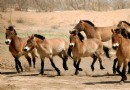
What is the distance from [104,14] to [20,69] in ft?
95.7

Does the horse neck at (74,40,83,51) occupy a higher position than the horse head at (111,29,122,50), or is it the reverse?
the horse head at (111,29,122,50)

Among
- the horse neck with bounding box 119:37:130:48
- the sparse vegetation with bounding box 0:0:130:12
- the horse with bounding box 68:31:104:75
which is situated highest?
the sparse vegetation with bounding box 0:0:130:12

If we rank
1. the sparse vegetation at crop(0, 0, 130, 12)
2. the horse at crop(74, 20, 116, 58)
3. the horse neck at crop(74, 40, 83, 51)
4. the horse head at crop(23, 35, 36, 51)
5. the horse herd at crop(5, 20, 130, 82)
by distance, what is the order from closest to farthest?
the horse herd at crop(5, 20, 130, 82)
the horse head at crop(23, 35, 36, 51)
the horse neck at crop(74, 40, 83, 51)
the horse at crop(74, 20, 116, 58)
the sparse vegetation at crop(0, 0, 130, 12)

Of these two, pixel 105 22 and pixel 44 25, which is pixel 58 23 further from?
pixel 105 22

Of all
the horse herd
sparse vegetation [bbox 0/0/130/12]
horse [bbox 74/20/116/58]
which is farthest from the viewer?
sparse vegetation [bbox 0/0/130/12]

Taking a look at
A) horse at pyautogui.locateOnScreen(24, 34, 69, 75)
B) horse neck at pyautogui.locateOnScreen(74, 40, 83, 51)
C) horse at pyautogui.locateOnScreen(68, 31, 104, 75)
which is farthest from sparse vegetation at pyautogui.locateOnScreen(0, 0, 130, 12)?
horse neck at pyautogui.locateOnScreen(74, 40, 83, 51)

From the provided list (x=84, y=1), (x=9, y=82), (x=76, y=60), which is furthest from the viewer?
(x=84, y=1)

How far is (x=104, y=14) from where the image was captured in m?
47.8

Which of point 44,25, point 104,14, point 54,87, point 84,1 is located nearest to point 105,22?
point 104,14

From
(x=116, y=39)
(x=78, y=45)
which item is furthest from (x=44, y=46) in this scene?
(x=116, y=39)

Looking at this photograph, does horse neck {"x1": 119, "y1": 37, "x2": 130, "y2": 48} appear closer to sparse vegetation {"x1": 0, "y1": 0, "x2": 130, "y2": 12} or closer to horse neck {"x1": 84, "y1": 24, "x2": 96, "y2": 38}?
horse neck {"x1": 84, "y1": 24, "x2": 96, "y2": 38}

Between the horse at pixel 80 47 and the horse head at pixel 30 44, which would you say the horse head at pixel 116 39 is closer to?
the horse at pixel 80 47

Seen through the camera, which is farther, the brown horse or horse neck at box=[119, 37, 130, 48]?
the brown horse

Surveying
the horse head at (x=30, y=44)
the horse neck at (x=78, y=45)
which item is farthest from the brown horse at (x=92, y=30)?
the horse head at (x=30, y=44)
